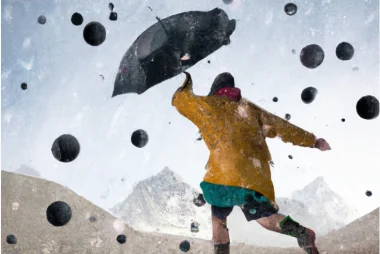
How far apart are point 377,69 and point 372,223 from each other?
84 cm

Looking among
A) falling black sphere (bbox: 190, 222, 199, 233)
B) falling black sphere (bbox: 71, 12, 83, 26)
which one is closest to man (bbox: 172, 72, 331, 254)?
falling black sphere (bbox: 190, 222, 199, 233)

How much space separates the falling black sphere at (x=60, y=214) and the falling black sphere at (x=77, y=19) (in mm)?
1044

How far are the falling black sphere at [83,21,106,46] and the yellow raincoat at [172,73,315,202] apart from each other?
626mm

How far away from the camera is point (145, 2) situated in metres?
3.24

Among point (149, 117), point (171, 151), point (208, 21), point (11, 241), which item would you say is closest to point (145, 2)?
point (208, 21)

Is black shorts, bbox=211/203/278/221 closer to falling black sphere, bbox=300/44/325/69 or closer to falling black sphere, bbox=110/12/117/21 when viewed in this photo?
falling black sphere, bbox=300/44/325/69

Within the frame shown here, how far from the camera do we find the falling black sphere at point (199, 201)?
3121 millimetres

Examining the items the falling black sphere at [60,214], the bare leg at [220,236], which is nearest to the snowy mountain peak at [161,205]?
the bare leg at [220,236]

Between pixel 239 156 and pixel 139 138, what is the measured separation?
0.59 meters

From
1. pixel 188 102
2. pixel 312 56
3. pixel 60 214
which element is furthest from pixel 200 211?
pixel 312 56

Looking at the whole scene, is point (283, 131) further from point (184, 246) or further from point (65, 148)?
point (65, 148)

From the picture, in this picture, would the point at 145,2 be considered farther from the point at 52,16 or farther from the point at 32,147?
the point at 32,147

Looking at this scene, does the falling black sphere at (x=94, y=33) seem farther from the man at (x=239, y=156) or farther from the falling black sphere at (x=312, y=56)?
the falling black sphere at (x=312, y=56)

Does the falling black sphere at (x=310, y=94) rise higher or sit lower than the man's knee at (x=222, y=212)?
higher
